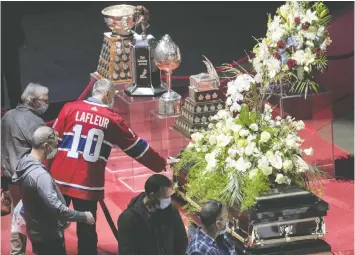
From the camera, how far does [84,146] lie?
339 inches

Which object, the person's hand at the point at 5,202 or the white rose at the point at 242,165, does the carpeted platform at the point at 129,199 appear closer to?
the person's hand at the point at 5,202

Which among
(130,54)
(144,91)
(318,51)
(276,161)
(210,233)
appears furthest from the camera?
(130,54)

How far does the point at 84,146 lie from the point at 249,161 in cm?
123

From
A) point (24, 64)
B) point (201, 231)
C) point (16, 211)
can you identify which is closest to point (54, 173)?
point (16, 211)

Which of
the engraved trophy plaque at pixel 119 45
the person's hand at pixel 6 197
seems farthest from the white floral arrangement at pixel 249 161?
the engraved trophy plaque at pixel 119 45

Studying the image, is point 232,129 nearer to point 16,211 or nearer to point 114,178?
point 16,211

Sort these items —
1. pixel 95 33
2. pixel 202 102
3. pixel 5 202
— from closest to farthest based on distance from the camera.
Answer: pixel 5 202, pixel 202 102, pixel 95 33

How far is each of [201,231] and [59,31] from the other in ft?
26.2

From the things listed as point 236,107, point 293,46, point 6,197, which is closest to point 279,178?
point 236,107

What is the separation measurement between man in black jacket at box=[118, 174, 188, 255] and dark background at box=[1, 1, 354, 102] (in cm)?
551

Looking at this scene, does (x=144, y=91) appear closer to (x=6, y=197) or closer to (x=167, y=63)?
(x=167, y=63)

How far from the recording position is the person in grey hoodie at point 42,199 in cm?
758

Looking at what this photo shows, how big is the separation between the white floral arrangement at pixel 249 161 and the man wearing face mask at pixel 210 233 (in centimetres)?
156

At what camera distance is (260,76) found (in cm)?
967
